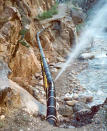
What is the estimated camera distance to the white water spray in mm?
16531

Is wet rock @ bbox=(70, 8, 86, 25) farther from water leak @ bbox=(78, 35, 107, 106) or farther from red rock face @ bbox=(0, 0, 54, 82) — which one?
red rock face @ bbox=(0, 0, 54, 82)

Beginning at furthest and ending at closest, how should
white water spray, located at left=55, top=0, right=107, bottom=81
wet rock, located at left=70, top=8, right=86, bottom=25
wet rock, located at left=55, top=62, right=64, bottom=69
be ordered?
1. wet rock, located at left=70, top=8, right=86, bottom=25
2. white water spray, located at left=55, top=0, right=107, bottom=81
3. wet rock, located at left=55, top=62, right=64, bottom=69

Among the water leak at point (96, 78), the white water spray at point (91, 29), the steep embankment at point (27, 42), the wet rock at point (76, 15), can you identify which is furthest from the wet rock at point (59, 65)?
the wet rock at point (76, 15)

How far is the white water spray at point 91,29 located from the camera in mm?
16531

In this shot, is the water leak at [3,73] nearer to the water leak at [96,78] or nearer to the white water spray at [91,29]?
Answer: the water leak at [96,78]

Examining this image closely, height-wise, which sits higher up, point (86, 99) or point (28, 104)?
point (28, 104)

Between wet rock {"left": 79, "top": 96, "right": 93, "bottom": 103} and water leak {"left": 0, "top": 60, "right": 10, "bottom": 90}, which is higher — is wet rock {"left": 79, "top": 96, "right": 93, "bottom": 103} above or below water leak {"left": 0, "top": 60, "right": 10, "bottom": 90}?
below

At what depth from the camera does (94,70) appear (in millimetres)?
13414

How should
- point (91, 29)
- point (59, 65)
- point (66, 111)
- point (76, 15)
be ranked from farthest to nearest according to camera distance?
point (91, 29)
point (76, 15)
point (59, 65)
point (66, 111)

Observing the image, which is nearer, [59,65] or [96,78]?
[96,78]

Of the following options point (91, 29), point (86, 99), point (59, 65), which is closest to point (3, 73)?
point (86, 99)

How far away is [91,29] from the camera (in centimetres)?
2678

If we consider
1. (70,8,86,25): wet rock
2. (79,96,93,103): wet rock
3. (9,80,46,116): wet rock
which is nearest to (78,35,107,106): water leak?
(79,96,93,103): wet rock

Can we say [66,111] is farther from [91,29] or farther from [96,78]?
[91,29]
